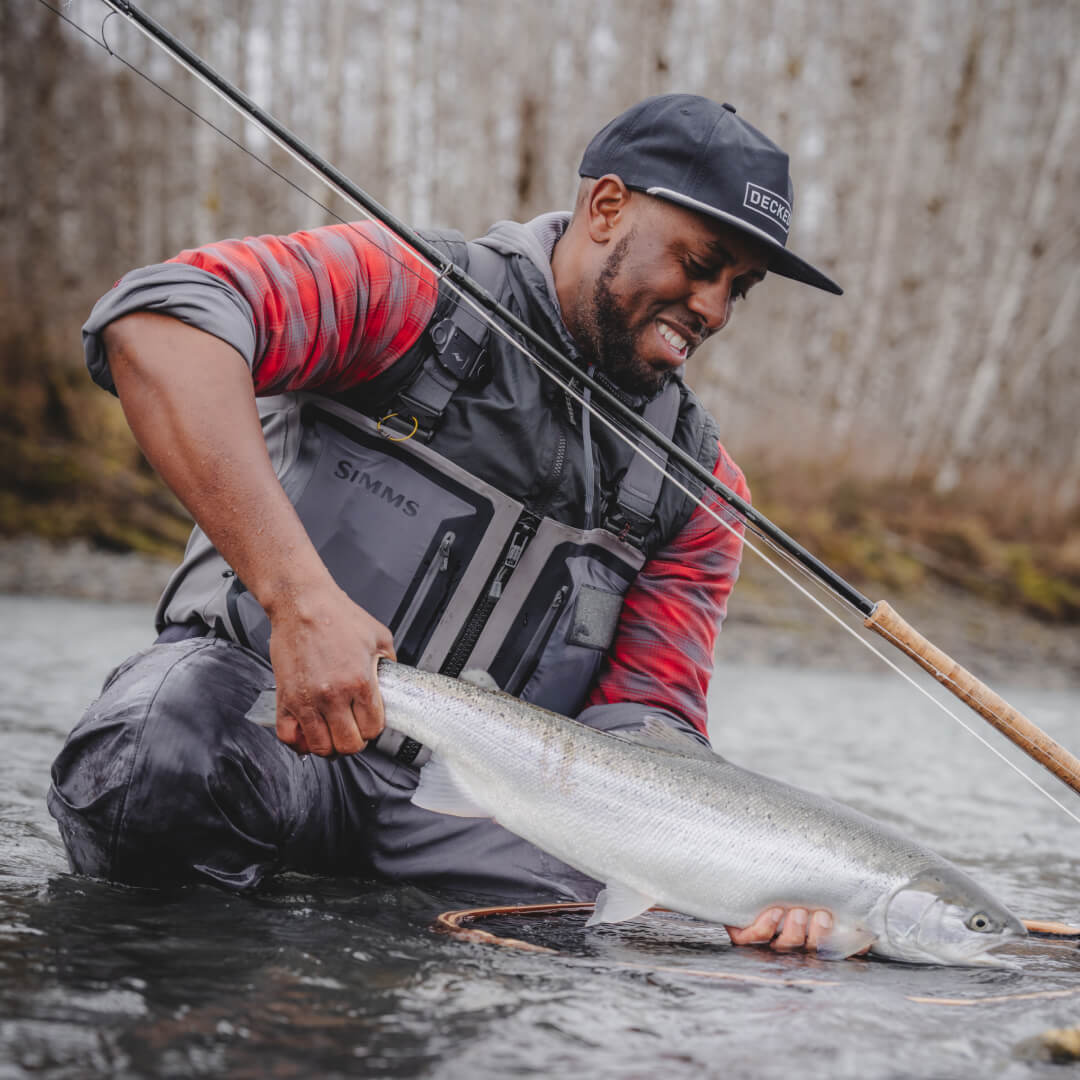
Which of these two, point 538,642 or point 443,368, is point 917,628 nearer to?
point 538,642

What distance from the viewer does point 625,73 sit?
711 inches

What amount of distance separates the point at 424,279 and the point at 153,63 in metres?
21.6

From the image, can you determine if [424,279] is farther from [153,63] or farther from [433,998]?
[153,63]

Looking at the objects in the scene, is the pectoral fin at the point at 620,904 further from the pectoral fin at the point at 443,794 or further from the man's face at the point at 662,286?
the man's face at the point at 662,286

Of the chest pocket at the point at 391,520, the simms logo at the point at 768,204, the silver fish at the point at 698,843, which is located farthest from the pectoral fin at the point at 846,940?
the simms logo at the point at 768,204

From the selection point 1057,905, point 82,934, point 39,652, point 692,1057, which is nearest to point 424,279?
point 82,934

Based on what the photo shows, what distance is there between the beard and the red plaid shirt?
0.43 m

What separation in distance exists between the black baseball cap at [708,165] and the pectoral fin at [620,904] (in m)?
1.59

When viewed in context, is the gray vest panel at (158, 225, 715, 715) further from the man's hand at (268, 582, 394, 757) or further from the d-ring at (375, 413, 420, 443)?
the man's hand at (268, 582, 394, 757)

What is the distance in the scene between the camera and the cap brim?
317 cm

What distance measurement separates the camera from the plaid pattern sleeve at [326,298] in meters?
2.85

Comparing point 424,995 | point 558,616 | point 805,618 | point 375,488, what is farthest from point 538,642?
point 805,618

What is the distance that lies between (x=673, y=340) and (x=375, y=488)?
0.87m

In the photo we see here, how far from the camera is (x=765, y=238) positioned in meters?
3.21
